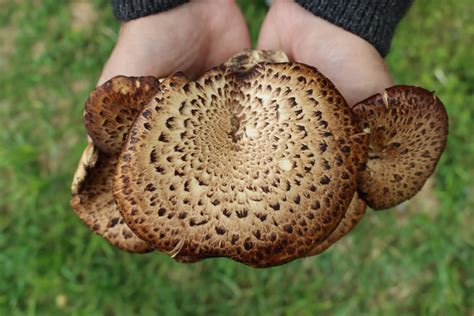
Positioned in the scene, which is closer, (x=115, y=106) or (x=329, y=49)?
(x=115, y=106)

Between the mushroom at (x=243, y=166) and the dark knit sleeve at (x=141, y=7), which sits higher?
the dark knit sleeve at (x=141, y=7)

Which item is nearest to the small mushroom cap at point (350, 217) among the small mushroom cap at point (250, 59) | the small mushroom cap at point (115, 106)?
the small mushroom cap at point (250, 59)

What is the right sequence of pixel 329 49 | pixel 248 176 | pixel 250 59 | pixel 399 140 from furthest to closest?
pixel 329 49 → pixel 250 59 → pixel 399 140 → pixel 248 176

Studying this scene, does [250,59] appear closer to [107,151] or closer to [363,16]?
[363,16]

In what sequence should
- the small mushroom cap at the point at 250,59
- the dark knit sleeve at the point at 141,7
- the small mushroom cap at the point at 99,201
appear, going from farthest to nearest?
the dark knit sleeve at the point at 141,7 → the small mushroom cap at the point at 250,59 → the small mushroom cap at the point at 99,201

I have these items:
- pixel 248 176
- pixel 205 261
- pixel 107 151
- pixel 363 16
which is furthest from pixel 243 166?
pixel 205 261

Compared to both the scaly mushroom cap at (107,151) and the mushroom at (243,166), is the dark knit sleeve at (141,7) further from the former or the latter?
the mushroom at (243,166)

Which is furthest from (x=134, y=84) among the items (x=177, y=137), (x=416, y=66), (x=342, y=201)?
(x=416, y=66)
